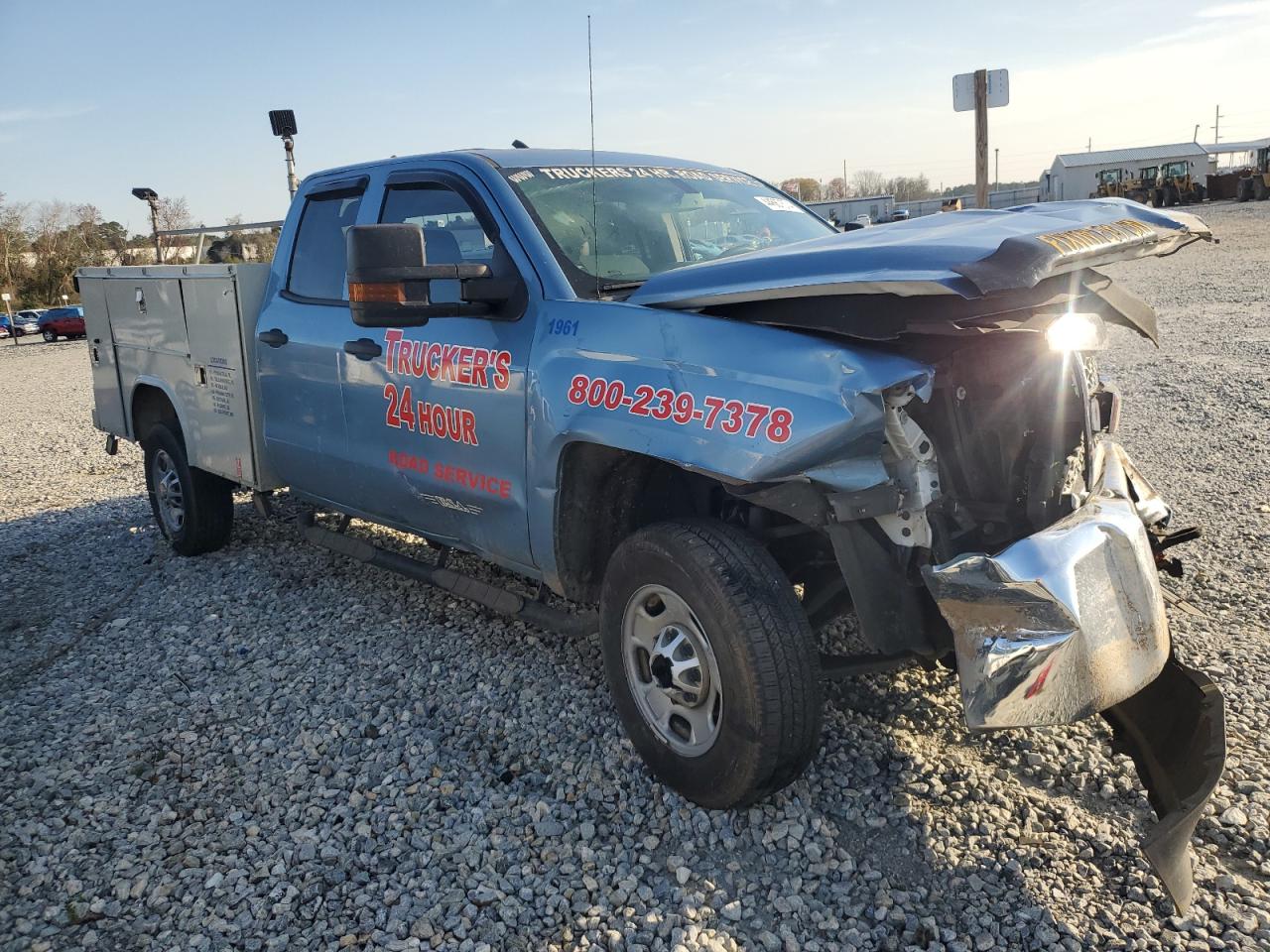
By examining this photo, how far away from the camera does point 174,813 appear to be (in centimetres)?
317

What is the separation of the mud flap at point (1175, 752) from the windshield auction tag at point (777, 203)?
100.0 inches

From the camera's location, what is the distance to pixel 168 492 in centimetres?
605

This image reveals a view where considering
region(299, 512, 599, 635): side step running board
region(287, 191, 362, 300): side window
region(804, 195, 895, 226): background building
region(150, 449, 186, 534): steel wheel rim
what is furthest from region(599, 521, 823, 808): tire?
region(804, 195, 895, 226): background building

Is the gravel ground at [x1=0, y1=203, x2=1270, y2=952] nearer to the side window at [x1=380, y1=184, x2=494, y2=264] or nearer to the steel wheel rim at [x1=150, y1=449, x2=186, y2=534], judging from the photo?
the steel wheel rim at [x1=150, y1=449, x2=186, y2=534]

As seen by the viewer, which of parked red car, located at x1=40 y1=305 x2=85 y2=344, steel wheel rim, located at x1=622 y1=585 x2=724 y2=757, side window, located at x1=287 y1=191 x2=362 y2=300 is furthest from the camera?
parked red car, located at x1=40 y1=305 x2=85 y2=344

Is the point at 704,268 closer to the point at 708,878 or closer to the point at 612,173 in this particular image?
the point at 612,173

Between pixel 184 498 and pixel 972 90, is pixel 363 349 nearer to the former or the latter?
pixel 184 498

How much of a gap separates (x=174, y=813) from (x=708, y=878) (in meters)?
1.75

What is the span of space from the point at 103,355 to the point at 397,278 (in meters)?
4.30

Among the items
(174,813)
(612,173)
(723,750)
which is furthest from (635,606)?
(612,173)

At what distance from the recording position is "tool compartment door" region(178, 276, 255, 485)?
5.04m

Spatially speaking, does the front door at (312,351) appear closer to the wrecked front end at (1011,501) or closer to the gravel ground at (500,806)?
the gravel ground at (500,806)

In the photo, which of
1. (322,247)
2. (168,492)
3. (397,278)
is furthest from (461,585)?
(168,492)

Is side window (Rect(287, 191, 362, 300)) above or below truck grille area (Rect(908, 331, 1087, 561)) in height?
above
